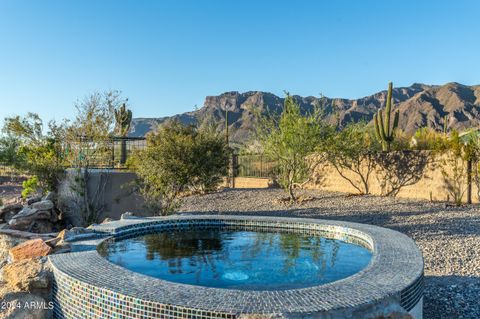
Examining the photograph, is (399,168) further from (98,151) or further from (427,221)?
(98,151)

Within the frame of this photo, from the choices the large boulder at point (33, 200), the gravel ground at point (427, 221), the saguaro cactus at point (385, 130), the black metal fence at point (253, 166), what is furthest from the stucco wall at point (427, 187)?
the large boulder at point (33, 200)

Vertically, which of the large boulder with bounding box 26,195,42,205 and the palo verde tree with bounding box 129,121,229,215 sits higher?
the palo verde tree with bounding box 129,121,229,215

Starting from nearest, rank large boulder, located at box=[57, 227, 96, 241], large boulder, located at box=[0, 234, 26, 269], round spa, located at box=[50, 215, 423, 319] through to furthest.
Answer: round spa, located at box=[50, 215, 423, 319] → large boulder, located at box=[57, 227, 96, 241] → large boulder, located at box=[0, 234, 26, 269]

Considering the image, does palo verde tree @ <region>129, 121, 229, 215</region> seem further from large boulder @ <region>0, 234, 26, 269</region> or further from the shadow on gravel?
the shadow on gravel

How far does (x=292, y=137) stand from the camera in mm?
13078

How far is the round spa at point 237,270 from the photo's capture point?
3523 millimetres

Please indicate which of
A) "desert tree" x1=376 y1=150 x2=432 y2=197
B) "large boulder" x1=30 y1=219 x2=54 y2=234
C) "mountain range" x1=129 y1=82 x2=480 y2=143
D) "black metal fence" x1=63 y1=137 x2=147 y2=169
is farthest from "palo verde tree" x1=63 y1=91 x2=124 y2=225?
"mountain range" x1=129 y1=82 x2=480 y2=143

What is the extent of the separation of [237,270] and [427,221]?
594 centimetres

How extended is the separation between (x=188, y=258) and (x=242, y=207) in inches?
270

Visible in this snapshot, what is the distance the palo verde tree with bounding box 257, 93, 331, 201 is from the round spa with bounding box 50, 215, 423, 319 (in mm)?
5015

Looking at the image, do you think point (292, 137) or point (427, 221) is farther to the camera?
point (292, 137)

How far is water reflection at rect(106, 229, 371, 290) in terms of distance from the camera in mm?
5395

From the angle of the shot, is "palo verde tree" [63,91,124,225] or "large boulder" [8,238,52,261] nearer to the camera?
"large boulder" [8,238,52,261]

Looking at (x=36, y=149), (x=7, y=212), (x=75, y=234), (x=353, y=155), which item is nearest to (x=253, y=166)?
(x=353, y=155)
